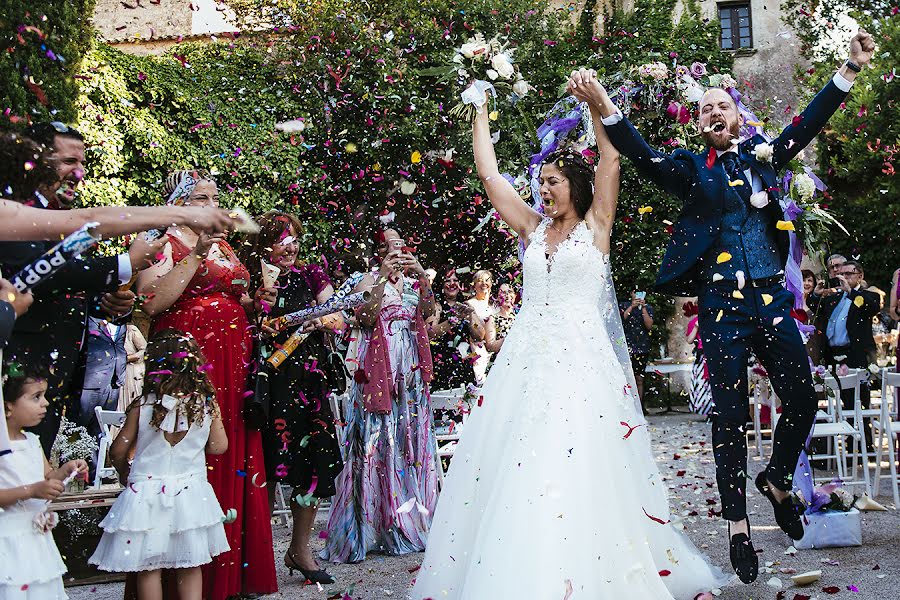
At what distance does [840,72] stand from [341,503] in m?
3.85

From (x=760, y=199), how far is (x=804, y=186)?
91 centimetres

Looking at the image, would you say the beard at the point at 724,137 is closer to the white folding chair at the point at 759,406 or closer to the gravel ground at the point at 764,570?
the gravel ground at the point at 764,570

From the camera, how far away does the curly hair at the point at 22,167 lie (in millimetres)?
2795

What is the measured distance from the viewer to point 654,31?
57.8ft

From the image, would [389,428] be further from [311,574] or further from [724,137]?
[724,137]

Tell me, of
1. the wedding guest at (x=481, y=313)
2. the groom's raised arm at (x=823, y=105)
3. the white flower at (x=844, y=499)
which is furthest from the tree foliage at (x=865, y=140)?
the groom's raised arm at (x=823, y=105)

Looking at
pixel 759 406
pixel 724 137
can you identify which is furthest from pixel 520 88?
pixel 759 406

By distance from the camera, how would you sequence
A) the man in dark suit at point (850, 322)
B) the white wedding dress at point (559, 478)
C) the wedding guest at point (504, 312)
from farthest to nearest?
the wedding guest at point (504, 312)
the man in dark suit at point (850, 322)
the white wedding dress at point (559, 478)

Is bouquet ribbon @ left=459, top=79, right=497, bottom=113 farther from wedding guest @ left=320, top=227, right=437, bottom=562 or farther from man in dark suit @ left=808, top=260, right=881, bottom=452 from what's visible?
man in dark suit @ left=808, top=260, right=881, bottom=452

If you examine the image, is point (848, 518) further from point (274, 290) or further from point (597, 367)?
point (274, 290)

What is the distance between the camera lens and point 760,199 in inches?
159

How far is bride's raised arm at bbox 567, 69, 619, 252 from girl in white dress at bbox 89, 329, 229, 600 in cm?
187

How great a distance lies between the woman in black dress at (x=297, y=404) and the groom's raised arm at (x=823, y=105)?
252cm

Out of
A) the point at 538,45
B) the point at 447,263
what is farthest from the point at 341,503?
the point at 538,45
